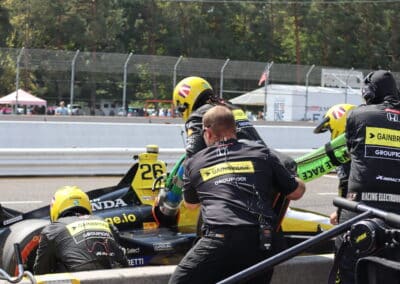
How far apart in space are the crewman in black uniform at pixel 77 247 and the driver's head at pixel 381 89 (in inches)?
75.6

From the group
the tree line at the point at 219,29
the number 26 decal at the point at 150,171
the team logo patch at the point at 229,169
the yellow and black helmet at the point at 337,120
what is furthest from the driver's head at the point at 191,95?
the tree line at the point at 219,29

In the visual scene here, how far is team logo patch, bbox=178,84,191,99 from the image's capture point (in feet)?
17.7

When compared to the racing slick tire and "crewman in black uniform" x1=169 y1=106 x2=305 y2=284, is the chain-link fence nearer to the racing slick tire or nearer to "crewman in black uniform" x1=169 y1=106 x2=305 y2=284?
the racing slick tire

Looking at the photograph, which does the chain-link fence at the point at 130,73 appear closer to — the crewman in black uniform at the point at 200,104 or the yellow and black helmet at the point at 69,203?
the crewman in black uniform at the point at 200,104

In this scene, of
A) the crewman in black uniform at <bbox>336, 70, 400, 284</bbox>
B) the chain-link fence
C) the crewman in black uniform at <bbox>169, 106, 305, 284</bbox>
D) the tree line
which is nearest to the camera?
the crewman in black uniform at <bbox>169, 106, 305, 284</bbox>

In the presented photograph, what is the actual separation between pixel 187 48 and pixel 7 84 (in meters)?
21.4

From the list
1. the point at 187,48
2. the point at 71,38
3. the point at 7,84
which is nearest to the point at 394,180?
the point at 7,84

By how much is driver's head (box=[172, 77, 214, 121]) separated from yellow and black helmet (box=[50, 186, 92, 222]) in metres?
1.15

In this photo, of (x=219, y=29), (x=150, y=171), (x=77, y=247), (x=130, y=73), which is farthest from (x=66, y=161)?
(x=219, y=29)

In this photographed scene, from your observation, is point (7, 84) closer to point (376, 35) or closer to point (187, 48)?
point (187, 48)

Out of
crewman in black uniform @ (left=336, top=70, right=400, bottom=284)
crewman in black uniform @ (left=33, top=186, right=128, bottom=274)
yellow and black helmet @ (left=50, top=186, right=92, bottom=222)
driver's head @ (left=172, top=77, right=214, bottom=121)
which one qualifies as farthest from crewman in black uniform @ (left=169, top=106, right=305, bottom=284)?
driver's head @ (left=172, top=77, right=214, bottom=121)

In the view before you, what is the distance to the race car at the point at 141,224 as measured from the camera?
212 inches

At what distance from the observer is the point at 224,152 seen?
3.51m

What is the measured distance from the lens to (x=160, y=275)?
3.81 meters
